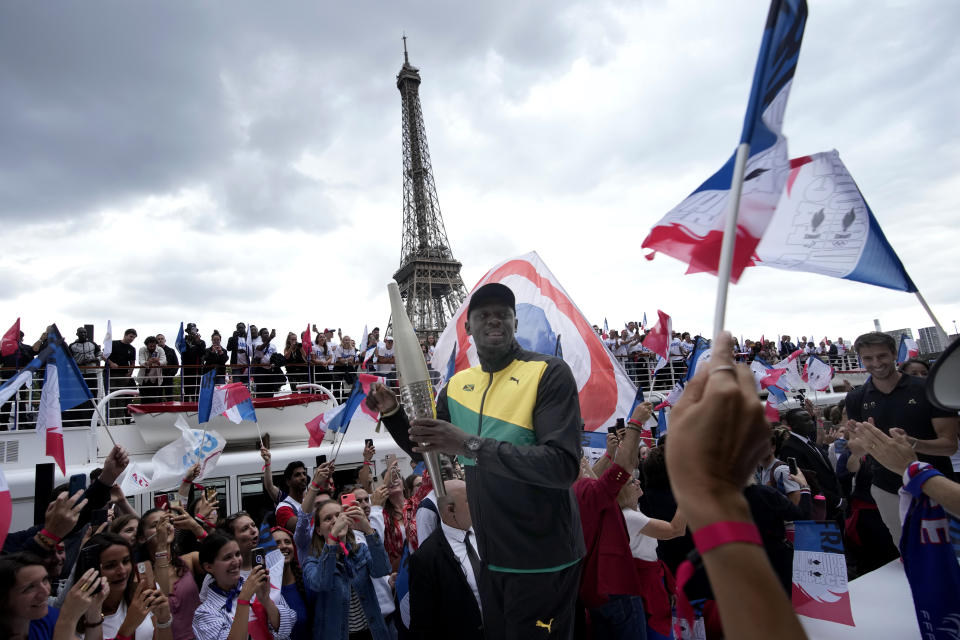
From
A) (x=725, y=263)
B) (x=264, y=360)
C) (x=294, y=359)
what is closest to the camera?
(x=725, y=263)

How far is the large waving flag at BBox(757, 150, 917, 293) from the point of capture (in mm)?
2420

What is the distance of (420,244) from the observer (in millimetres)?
58469

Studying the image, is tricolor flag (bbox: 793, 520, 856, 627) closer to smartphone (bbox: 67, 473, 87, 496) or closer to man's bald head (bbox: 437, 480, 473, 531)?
man's bald head (bbox: 437, 480, 473, 531)

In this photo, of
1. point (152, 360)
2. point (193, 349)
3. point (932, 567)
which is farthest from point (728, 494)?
point (193, 349)

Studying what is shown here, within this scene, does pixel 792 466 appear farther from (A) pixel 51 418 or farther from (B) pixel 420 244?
(B) pixel 420 244

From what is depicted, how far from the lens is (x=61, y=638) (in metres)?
2.89

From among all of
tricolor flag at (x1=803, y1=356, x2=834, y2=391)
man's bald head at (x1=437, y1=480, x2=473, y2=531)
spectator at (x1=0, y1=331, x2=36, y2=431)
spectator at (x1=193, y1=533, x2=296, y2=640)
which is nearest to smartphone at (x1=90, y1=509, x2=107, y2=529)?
spectator at (x1=193, y1=533, x2=296, y2=640)

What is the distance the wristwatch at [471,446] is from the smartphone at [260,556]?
8.23 feet

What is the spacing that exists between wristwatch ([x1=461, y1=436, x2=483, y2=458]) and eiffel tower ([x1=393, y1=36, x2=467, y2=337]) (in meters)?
45.9

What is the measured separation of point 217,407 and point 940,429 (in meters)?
8.93

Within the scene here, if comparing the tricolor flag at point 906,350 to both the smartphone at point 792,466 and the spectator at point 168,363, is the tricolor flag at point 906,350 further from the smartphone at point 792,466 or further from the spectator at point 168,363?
the spectator at point 168,363

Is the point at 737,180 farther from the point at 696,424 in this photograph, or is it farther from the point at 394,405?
the point at 394,405

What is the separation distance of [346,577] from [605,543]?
1.93 meters

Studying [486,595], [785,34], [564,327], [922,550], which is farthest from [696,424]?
[564,327]
